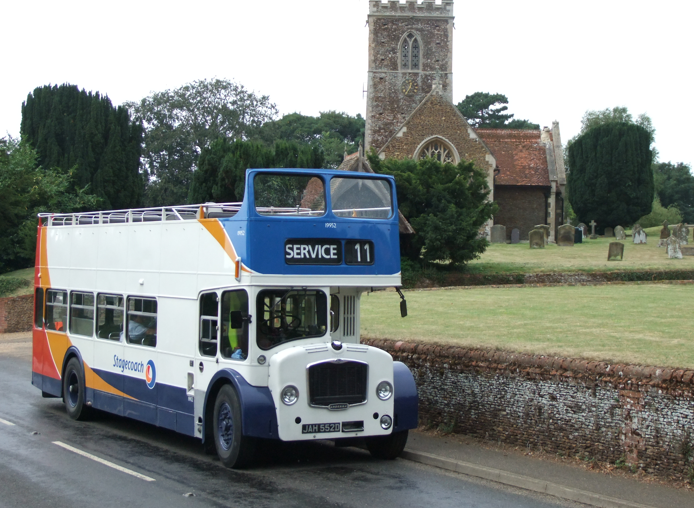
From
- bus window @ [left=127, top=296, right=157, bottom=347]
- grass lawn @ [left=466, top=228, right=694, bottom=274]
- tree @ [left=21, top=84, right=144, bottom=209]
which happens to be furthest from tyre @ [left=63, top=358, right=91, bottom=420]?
tree @ [left=21, top=84, right=144, bottom=209]

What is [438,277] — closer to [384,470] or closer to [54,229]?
[54,229]

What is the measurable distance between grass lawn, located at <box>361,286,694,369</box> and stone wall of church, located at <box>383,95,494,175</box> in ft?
89.8

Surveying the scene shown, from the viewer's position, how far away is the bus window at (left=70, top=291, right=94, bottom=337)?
13.4 m

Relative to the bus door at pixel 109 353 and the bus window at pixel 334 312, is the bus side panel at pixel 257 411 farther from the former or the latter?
the bus door at pixel 109 353

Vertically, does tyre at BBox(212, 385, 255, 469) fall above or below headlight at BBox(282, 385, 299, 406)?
below

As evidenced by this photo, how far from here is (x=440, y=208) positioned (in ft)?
103

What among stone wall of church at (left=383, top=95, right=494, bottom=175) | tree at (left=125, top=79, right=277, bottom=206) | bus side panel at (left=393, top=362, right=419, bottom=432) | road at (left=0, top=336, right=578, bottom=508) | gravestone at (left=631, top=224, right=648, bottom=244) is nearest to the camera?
road at (left=0, top=336, right=578, bottom=508)

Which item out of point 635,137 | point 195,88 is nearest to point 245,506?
point 635,137

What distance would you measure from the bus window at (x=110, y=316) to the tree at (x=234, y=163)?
25182mm

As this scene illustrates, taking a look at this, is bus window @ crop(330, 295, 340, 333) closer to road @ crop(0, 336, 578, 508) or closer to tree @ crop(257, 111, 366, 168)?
road @ crop(0, 336, 578, 508)

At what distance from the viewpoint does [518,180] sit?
55000mm

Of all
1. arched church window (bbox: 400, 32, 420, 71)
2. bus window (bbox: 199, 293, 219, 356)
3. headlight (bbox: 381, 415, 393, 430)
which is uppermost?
arched church window (bbox: 400, 32, 420, 71)

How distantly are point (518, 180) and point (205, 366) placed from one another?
4728 centimetres

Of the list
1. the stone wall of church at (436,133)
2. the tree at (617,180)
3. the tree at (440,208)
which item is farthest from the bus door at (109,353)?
the tree at (617,180)
